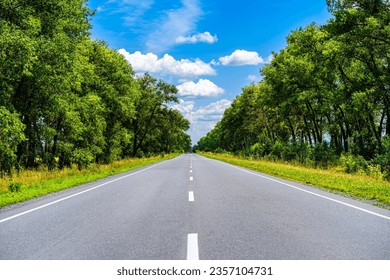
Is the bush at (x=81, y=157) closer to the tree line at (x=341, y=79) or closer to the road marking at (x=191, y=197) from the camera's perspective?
the road marking at (x=191, y=197)

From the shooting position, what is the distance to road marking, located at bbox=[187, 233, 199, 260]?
4676mm

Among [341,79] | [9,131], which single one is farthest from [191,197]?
[341,79]

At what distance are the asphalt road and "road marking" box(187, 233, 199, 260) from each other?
0.05ft

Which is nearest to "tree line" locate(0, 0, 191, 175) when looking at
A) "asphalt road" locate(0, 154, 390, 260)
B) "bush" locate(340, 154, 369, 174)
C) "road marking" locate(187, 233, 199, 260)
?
"asphalt road" locate(0, 154, 390, 260)

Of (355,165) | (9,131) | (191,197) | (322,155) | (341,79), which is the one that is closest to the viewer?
(191,197)

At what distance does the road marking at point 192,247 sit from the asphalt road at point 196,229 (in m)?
0.01

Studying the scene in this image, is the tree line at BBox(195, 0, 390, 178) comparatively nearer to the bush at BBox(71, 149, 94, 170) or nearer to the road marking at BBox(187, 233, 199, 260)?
the road marking at BBox(187, 233, 199, 260)

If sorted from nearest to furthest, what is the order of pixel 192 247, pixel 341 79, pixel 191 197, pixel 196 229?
pixel 192 247
pixel 196 229
pixel 191 197
pixel 341 79

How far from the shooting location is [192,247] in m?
5.12

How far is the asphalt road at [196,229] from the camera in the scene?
4891 mm

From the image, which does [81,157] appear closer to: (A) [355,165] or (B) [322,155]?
(A) [355,165]

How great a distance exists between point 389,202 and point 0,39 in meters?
14.4

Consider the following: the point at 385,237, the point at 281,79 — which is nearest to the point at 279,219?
the point at 385,237

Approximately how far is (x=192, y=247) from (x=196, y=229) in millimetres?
1233
